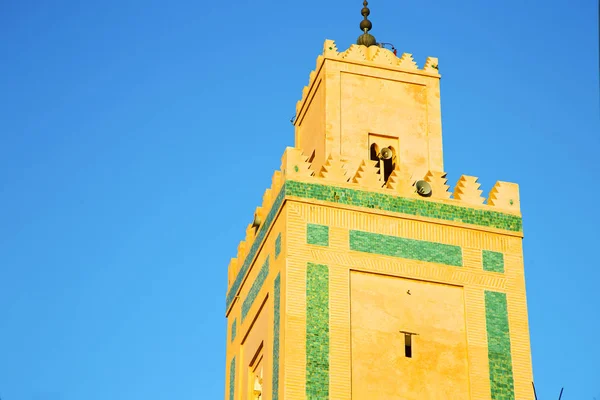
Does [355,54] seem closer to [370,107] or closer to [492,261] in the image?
[370,107]

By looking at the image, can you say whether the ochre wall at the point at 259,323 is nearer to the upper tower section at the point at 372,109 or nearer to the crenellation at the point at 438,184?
the upper tower section at the point at 372,109

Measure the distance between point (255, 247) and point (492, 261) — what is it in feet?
11.0

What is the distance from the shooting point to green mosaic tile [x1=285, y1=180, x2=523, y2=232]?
18.8 m

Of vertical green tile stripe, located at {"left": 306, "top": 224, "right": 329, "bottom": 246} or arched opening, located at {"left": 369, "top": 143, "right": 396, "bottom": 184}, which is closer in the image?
vertical green tile stripe, located at {"left": 306, "top": 224, "right": 329, "bottom": 246}

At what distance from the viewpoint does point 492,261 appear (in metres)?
19.1

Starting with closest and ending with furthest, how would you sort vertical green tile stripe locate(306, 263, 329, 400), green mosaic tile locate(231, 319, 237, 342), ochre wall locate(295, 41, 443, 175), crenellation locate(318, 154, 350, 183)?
vertical green tile stripe locate(306, 263, 329, 400) < crenellation locate(318, 154, 350, 183) < ochre wall locate(295, 41, 443, 175) < green mosaic tile locate(231, 319, 237, 342)

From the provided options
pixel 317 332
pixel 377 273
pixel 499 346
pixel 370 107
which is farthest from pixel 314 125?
pixel 499 346

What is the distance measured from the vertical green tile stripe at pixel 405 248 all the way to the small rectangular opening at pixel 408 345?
3.65ft

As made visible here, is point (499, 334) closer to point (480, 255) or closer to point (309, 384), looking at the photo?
point (480, 255)

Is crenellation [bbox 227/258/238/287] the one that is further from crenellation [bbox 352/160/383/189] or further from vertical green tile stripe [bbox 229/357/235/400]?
crenellation [bbox 352/160/383/189]

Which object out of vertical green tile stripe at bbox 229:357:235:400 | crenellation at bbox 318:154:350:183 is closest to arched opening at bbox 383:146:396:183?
crenellation at bbox 318:154:350:183

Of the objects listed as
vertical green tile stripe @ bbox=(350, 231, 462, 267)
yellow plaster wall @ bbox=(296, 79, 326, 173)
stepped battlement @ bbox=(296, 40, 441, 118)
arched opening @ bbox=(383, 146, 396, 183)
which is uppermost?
stepped battlement @ bbox=(296, 40, 441, 118)

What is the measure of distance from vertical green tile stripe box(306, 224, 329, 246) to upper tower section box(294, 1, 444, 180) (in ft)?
5.11

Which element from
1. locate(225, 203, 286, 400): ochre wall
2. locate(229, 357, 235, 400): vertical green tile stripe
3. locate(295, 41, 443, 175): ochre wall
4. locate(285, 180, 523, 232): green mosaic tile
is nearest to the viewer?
locate(225, 203, 286, 400): ochre wall
